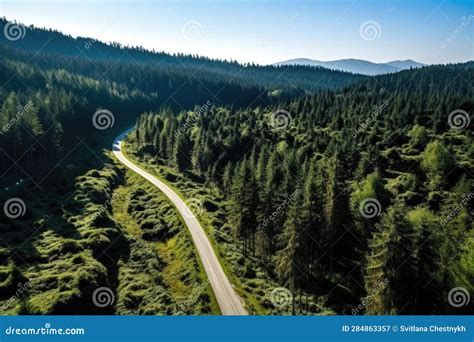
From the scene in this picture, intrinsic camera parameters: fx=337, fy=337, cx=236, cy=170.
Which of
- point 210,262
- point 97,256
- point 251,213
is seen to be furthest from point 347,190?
point 97,256

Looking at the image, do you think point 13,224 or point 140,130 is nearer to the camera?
point 13,224

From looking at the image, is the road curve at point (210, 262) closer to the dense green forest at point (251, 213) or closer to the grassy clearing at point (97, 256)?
the grassy clearing at point (97, 256)

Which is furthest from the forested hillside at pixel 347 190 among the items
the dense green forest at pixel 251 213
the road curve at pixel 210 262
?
the road curve at pixel 210 262

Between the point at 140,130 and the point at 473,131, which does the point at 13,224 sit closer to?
the point at 140,130

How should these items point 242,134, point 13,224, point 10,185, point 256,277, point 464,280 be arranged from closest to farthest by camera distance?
point 464,280, point 256,277, point 13,224, point 10,185, point 242,134

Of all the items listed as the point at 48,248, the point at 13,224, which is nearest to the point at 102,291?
the point at 48,248

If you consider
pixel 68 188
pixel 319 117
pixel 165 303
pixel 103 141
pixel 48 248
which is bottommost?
pixel 165 303

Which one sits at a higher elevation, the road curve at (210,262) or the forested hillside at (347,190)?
the forested hillside at (347,190)
